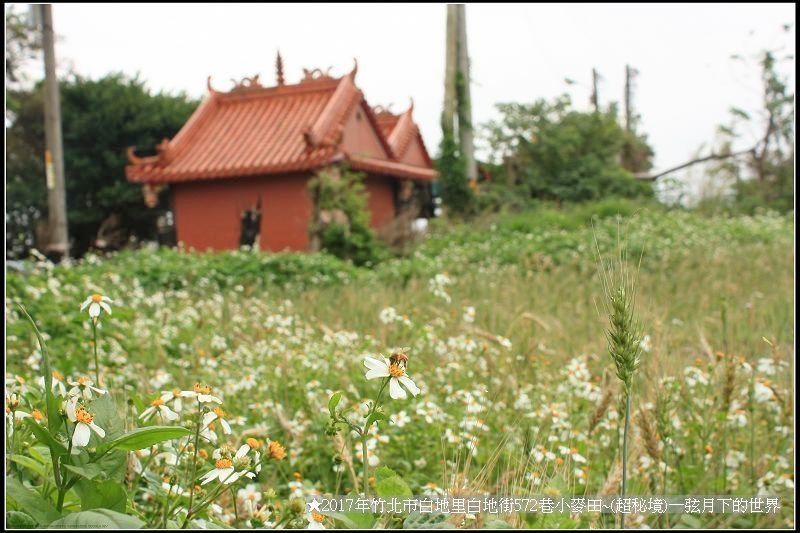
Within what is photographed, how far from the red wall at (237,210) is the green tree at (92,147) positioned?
5.95 metres

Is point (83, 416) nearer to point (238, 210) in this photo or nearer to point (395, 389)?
point (395, 389)

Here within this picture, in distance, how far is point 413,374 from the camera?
409 cm

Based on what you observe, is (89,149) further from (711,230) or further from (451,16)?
(711,230)

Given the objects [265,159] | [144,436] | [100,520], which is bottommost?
[100,520]

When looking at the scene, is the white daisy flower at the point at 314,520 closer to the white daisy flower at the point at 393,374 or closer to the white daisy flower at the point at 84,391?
the white daisy flower at the point at 393,374

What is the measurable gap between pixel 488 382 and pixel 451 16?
811 inches

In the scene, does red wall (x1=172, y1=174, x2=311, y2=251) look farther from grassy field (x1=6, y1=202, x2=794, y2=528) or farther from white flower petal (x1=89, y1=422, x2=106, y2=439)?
white flower petal (x1=89, y1=422, x2=106, y2=439)

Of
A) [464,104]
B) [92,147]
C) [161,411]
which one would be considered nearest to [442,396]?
[161,411]

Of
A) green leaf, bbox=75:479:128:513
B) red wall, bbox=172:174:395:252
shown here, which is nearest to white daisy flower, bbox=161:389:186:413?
green leaf, bbox=75:479:128:513

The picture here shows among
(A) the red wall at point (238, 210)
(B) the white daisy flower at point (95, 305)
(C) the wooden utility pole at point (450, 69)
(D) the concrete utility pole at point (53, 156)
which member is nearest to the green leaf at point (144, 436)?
(B) the white daisy flower at point (95, 305)

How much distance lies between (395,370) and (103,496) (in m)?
0.54

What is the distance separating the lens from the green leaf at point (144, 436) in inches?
54.5

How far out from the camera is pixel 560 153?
24.8m

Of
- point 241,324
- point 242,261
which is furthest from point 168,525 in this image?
point 242,261
